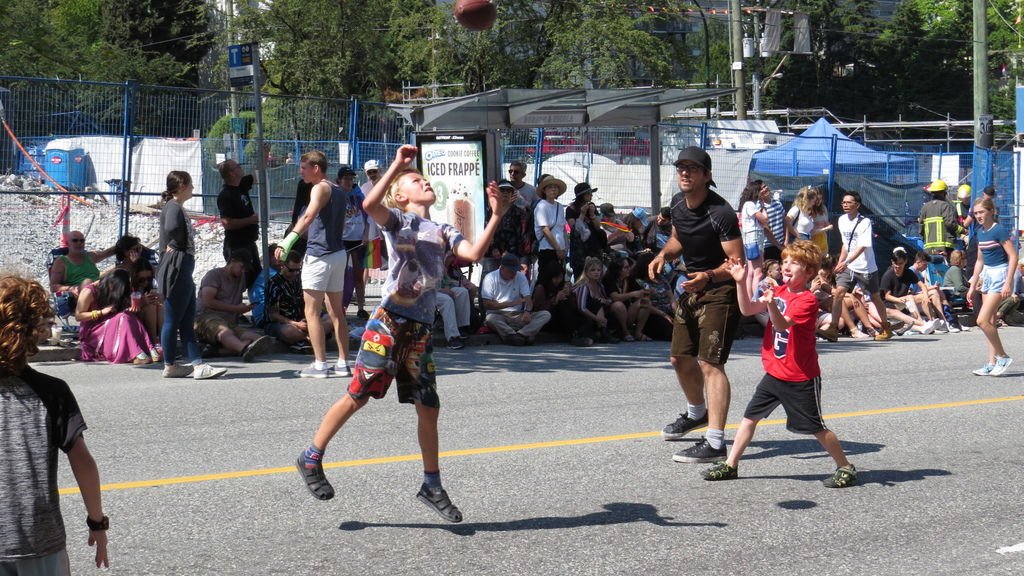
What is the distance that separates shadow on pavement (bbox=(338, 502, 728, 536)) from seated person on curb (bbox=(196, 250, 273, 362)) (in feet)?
21.1

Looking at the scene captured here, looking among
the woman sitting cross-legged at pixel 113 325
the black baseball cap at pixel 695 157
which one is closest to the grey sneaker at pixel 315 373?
the woman sitting cross-legged at pixel 113 325

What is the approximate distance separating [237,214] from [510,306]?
3.38 metres

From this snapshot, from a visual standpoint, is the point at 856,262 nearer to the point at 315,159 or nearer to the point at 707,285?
the point at 315,159

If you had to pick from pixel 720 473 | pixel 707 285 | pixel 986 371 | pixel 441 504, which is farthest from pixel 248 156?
pixel 441 504

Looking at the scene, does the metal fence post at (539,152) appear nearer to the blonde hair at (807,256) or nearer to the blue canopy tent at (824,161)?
the blue canopy tent at (824,161)

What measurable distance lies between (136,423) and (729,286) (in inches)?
174

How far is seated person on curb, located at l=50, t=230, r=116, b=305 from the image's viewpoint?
12625 mm

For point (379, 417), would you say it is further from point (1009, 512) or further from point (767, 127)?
point (767, 127)

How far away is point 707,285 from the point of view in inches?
300

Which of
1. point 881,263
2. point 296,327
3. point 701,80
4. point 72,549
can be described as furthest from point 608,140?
point 701,80

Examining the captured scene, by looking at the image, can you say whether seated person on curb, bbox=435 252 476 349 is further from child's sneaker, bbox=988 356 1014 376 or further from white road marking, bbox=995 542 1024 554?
white road marking, bbox=995 542 1024 554

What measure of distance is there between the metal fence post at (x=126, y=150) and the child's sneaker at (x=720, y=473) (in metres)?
9.21

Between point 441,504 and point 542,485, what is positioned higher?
point 441,504

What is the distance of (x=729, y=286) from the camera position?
300 inches
